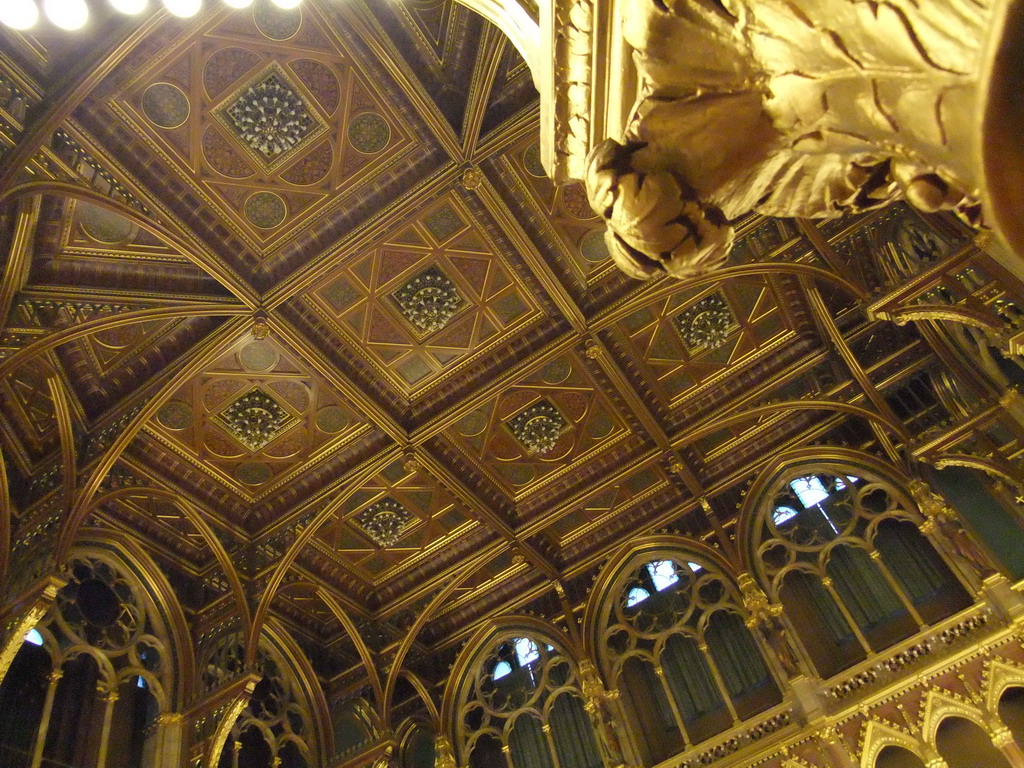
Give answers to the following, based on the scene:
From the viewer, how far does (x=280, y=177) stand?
8695 mm

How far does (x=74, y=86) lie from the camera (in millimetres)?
7055

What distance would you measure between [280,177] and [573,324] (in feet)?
12.9

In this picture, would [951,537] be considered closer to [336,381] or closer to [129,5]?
[336,381]

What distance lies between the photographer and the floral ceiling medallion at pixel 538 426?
37.4 ft

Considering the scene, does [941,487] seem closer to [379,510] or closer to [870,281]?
[870,281]

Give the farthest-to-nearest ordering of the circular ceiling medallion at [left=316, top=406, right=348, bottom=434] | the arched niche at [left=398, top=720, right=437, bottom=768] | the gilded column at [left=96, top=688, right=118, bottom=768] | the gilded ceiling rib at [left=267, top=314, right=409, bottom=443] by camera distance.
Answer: the arched niche at [left=398, top=720, right=437, bottom=768] < the circular ceiling medallion at [left=316, top=406, right=348, bottom=434] < the gilded ceiling rib at [left=267, top=314, right=409, bottom=443] < the gilded column at [left=96, top=688, right=118, bottom=768]

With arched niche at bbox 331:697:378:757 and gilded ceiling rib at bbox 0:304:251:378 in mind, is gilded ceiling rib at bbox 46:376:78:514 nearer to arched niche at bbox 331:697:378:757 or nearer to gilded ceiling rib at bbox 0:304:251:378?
gilded ceiling rib at bbox 0:304:251:378

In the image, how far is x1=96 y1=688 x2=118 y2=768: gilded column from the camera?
30.2 ft

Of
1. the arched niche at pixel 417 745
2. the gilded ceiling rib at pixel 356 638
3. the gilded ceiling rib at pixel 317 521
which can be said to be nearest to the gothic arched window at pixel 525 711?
the arched niche at pixel 417 745

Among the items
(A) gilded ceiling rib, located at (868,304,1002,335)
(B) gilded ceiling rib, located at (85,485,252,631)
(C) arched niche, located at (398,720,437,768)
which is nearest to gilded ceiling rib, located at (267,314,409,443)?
(B) gilded ceiling rib, located at (85,485,252,631)

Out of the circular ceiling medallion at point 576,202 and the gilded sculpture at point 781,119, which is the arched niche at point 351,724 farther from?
the gilded sculpture at point 781,119

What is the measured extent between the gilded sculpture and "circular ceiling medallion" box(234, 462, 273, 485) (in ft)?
29.6

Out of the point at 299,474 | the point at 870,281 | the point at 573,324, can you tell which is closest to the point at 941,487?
the point at 870,281

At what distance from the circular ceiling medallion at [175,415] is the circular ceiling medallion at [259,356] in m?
0.97
